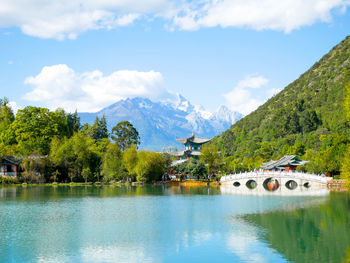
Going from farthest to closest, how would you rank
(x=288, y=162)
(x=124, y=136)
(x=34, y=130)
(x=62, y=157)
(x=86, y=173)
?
(x=124, y=136)
(x=288, y=162)
(x=34, y=130)
(x=86, y=173)
(x=62, y=157)

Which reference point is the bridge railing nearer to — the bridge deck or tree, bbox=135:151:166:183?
the bridge deck

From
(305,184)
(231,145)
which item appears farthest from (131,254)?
(231,145)

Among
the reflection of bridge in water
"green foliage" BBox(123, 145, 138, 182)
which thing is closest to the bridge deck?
the reflection of bridge in water

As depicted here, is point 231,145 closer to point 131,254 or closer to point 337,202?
point 337,202

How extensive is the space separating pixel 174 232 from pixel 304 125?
80.3 meters

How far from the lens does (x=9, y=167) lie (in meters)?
60.5

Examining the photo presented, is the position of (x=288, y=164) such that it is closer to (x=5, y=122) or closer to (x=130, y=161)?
(x=130, y=161)

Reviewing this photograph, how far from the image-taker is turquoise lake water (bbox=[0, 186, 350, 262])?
1789 cm

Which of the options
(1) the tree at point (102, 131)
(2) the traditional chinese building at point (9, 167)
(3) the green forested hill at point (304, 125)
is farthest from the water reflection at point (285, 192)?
(1) the tree at point (102, 131)

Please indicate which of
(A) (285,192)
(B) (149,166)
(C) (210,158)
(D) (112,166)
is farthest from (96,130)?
(A) (285,192)

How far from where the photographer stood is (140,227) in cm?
2386

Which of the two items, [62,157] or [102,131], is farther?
[102,131]

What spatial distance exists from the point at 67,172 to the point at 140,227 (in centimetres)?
4218

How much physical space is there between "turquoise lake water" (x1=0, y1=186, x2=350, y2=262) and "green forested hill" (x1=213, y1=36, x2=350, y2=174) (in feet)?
96.1
